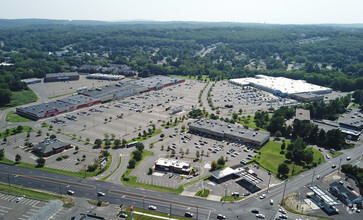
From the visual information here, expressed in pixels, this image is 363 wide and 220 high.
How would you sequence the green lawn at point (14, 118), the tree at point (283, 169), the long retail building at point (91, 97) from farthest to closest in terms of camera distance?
the long retail building at point (91, 97), the green lawn at point (14, 118), the tree at point (283, 169)

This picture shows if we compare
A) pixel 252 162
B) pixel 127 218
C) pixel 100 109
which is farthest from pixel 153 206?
pixel 100 109

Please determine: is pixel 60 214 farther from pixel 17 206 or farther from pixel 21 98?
pixel 21 98

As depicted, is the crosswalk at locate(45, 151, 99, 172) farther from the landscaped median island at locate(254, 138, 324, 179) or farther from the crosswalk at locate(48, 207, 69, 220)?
the landscaped median island at locate(254, 138, 324, 179)

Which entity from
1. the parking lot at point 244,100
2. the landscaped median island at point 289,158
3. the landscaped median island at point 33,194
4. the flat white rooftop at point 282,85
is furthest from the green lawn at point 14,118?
the flat white rooftop at point 282,85

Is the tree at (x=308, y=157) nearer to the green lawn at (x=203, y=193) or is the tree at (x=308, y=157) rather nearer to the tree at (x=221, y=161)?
the tree at (x=221, y=161)

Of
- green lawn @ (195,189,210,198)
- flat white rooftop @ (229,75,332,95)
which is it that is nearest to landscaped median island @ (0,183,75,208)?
green lawn @ (195,189,210,198)

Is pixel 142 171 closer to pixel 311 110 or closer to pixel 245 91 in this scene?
pixel 311 110
